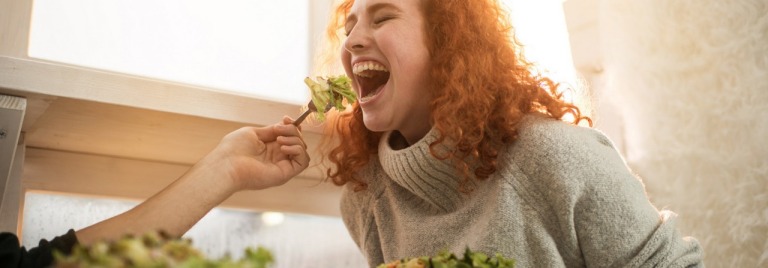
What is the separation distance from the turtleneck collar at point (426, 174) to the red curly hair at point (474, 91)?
0.02 m

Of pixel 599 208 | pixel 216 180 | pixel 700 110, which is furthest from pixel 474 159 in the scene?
pixel 700 110

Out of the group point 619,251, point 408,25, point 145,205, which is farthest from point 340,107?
point 619,251

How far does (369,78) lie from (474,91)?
21 centimetres

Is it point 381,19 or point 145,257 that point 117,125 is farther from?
point 145,257

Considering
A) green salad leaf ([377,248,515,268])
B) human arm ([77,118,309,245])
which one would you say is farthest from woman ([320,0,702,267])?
green salad leaf ([377,248,515,268])

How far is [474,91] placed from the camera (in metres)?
1.15

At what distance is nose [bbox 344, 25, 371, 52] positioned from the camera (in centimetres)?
121

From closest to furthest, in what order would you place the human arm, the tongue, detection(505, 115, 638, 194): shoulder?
1. the human arm
2. detection(505, 115, 638, 194): shoulder
3. the tongue

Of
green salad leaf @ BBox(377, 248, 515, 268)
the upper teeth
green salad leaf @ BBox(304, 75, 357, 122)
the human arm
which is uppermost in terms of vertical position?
the upper teeth

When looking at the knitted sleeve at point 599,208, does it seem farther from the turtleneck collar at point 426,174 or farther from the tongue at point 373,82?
the tongue at point 373,82

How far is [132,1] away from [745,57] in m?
1.23

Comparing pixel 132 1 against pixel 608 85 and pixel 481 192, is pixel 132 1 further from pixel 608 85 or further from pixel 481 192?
pixel 608 85

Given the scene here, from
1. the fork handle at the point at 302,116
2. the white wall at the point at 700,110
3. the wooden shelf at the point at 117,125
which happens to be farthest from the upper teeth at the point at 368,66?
the white wall at the point at 700,110

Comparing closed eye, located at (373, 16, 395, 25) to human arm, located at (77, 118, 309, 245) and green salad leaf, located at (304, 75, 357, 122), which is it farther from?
human arm, located at (77, 118, 309, 245)
